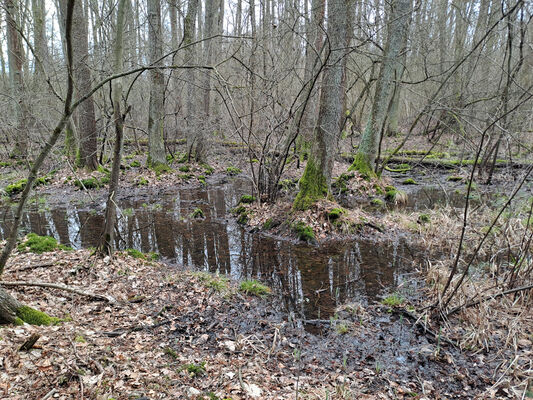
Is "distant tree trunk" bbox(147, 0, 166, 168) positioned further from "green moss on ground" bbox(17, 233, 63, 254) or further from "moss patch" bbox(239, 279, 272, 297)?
"moss patch" bbox(239, 279, 272, 297)

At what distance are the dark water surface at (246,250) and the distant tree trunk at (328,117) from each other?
156 cm

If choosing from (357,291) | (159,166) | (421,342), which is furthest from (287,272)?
(159,166)

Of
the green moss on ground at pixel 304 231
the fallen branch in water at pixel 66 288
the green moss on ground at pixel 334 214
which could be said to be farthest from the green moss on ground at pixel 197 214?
the fallen branch in water at pixel 66 288

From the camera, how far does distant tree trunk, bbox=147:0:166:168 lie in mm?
12453

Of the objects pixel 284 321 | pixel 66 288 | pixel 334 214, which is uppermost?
pixel 334 214

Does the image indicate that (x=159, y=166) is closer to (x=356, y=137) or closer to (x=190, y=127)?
(x=190, y=127)

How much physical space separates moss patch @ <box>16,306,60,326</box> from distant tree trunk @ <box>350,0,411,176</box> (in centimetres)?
1068

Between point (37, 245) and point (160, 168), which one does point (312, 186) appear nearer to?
point (37, 245)

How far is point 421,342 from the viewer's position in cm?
412

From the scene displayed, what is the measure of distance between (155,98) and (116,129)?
30.7 ft

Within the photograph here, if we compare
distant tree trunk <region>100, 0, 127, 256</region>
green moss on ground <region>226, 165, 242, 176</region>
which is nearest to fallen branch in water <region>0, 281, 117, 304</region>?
distant tree trunk <region>100, 0, 127, 256</region>

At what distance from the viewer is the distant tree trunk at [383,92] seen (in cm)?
1112

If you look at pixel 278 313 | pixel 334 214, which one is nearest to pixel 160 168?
pixel 334 214

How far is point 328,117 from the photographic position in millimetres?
8188
